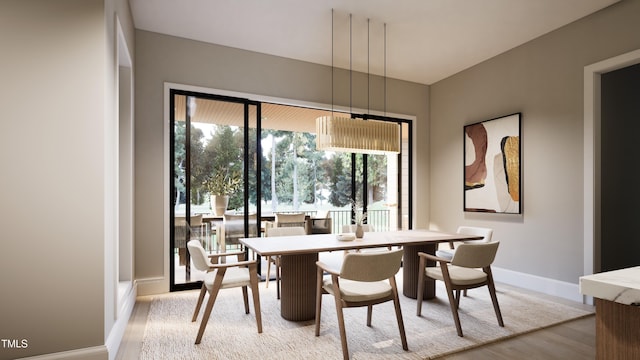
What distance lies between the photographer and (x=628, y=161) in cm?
382

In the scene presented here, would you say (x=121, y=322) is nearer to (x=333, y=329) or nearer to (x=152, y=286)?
(x=152, y=286)

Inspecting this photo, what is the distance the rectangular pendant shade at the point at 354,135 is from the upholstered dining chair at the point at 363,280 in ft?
4.21

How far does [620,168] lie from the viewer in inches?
148

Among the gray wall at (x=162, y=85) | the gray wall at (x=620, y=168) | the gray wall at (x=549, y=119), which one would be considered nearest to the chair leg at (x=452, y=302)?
the gray wall at (x=549, y=119)

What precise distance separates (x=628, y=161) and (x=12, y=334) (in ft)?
18.9

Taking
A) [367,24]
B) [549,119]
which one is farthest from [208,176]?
[549,119]

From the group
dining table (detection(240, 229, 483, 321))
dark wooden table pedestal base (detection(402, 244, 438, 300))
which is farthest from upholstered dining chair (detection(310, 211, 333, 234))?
dining table (detection(240, 229, 483, 321))

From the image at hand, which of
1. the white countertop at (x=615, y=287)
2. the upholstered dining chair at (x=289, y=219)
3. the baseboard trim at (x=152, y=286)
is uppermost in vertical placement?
the white countertop at (x=615, y=287)

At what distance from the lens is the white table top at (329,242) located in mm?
2660

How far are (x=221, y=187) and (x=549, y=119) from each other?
13.3ft

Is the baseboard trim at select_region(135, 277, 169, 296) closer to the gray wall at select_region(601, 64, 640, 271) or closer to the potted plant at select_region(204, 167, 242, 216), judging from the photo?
the potted plant at select_region(204, 167, 242, 216)

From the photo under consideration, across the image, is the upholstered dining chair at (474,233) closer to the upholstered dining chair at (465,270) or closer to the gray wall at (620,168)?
the upholstered dining chair at (465,270)

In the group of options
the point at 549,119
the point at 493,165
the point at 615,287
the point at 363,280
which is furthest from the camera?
the point at 493,165

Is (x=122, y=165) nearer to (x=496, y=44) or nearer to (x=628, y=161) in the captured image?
(x=496, y=44)
